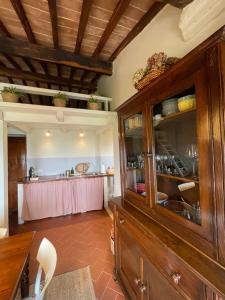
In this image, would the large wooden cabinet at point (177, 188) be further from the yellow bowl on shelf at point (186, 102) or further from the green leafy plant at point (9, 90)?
the green leafy plant at point (9, 90)

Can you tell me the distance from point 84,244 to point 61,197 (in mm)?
1428

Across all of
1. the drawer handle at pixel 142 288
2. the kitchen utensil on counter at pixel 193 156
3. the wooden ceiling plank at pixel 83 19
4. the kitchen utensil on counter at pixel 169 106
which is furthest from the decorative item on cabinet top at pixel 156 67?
the drawer handle at pixel 142 288

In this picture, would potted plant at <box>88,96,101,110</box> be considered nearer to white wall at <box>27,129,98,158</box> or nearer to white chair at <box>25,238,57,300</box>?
white wall at <box>27,129,98,158</box>

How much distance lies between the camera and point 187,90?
0.90 metres

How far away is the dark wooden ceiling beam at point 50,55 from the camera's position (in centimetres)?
217

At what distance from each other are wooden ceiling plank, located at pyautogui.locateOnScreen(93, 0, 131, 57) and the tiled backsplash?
2685mm

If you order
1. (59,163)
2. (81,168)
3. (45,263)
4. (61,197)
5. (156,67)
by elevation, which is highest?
(156,67)

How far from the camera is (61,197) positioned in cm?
364

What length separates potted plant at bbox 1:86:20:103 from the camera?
92.7 inches

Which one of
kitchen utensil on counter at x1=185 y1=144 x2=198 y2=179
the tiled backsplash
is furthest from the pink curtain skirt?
kitchen utensil on counter at x1=185 y1=144 x2=198 y2=179

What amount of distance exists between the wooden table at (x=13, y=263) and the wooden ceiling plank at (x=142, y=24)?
2.51 meters

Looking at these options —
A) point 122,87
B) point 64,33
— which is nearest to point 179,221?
point 122,87

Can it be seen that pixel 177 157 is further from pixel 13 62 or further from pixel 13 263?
pixel 13 62

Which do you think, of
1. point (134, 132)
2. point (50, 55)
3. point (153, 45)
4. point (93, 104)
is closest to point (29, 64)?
point (50, 55)
